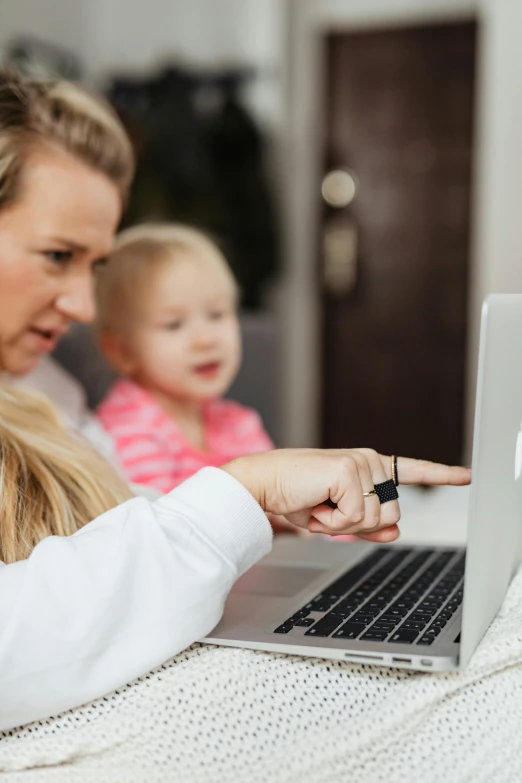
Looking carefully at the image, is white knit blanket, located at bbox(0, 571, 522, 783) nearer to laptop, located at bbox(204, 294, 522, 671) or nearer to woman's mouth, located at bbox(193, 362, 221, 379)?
laptop, located at bbox(204, 294, 522, 671)

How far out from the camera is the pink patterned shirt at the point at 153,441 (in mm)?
1271

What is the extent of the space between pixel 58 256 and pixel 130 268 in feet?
0.80

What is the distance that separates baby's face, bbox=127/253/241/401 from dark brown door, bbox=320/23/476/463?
7.04 feet

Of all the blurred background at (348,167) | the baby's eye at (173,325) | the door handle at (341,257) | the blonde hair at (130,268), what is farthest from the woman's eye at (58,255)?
the door handle at (341,257)

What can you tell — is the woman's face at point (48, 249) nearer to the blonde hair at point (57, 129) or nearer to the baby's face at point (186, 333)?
the blonde hair at point (57, 129)

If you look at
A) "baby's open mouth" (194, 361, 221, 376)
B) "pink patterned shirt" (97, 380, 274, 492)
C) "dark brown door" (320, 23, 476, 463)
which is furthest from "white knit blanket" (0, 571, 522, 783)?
"dark brown door" (320, 23, 476, 463)

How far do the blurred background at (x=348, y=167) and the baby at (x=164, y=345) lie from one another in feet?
5.61

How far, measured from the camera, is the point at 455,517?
55.9 inches

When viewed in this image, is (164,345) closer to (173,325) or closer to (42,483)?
(173,325)

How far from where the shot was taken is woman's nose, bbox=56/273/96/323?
112cm

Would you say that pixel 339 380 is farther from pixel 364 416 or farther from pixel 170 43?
pixel 170 43

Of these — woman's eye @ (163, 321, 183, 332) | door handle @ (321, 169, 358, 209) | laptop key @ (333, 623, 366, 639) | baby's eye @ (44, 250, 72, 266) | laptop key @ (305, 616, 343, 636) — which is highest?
door handle @ (321, 169, 358, 209)

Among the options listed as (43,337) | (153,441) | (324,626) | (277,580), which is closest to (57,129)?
(43,337)

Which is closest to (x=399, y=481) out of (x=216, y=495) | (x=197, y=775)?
(x=216, y=495)
